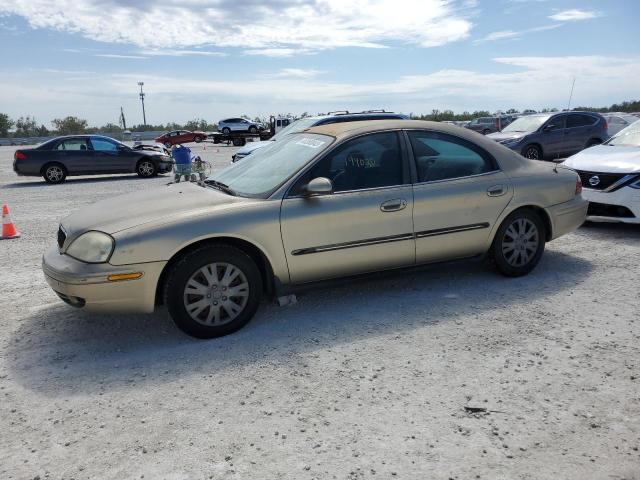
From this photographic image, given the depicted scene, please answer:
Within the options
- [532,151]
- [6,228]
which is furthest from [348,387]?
[532,151]

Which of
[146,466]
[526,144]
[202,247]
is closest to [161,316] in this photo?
[202,247]

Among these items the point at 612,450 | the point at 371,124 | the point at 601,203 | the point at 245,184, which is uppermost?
the point at 371,124

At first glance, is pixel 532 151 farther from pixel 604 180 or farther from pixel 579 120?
pixel 604 180

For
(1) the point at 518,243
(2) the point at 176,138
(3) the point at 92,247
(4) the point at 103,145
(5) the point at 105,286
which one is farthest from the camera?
(2) the point at 176,138

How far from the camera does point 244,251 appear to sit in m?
4.04

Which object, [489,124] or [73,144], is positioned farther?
[489,124]

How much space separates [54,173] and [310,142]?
1319 cm

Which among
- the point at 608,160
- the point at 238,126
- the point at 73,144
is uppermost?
the point at 238,126

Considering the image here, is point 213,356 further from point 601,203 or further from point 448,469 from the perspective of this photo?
point 601,203

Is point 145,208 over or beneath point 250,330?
over

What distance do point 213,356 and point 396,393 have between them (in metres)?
1.31

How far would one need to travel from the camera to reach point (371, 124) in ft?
15.2

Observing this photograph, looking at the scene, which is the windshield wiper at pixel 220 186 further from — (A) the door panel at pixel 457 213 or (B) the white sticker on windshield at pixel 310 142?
(A) the door panel at pixel 457 213

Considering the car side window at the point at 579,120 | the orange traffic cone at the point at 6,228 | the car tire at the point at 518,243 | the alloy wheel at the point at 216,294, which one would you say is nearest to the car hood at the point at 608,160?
the car tire at the point at 518,243
